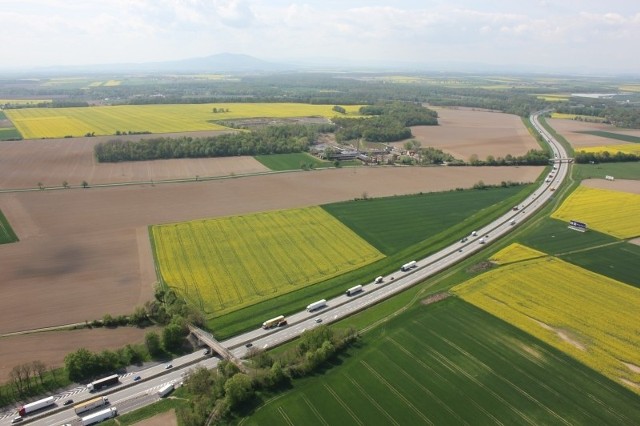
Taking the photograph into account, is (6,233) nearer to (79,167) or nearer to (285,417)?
(79,167)

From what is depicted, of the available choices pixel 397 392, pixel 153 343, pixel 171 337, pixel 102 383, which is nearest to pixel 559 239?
pixel 397 392

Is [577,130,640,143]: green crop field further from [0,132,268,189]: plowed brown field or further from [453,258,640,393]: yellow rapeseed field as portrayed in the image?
[0,132,268,189]: plowed brown field

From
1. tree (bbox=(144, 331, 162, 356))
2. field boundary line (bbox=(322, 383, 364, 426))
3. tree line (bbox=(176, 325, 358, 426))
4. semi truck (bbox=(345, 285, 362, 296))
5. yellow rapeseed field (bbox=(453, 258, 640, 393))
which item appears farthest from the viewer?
semi truck (bbox=(345, 285, 362, 296))

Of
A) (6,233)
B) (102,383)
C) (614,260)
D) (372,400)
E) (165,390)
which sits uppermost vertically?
(614,260)

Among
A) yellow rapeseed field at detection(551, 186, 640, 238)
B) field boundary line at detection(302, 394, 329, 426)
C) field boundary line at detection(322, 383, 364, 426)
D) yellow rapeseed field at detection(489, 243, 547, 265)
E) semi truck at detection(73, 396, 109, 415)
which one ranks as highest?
yellow rapeseed field at detection(551, 186, 640, 238)

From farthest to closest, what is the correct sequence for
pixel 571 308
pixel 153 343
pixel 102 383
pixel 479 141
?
pixel 479 141 < pixel 571 308 < pixel 153 343 < pixel 102 383

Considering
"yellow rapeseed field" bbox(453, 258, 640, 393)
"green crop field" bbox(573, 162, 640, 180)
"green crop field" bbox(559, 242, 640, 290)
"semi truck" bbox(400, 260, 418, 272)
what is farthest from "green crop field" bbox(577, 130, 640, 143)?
"semi truck" bbox(400, 260, 418, 272)

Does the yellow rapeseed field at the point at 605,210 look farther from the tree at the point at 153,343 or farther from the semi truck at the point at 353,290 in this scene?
the tree at the point at 153,343
